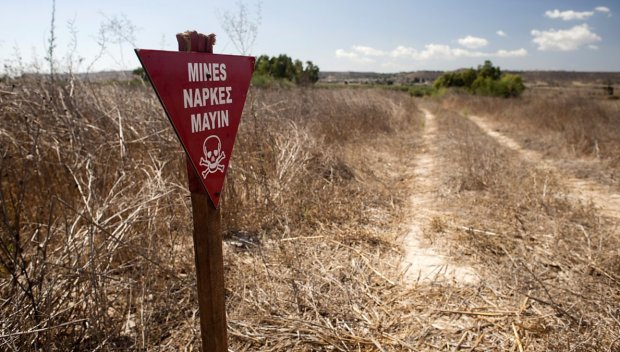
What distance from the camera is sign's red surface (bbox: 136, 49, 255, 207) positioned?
1054mm

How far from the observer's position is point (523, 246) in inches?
136

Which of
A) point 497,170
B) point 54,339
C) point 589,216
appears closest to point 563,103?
point 497,170

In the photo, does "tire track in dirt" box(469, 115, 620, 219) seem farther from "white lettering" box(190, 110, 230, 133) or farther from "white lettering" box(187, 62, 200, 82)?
"white lettering" box(187, 62, 200, 82)

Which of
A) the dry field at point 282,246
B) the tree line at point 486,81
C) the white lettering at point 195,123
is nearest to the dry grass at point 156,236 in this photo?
the dry field at point 282,246

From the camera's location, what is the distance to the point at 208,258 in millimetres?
1314

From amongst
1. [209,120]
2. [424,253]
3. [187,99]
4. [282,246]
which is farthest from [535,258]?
[187,99]

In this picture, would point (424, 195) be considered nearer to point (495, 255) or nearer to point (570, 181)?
point (495, 255)

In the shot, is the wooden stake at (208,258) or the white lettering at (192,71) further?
the wooden stake at (208,258)

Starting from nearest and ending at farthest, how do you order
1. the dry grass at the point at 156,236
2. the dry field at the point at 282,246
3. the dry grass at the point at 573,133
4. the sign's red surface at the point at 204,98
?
1. the sign's red surface at the point at 204,98
2. the dry grass at the point at 156,236
3. the dry field at the point at 282,246
4. the dry grass at the point at 573,133

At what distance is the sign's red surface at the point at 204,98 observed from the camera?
1054 millimetres

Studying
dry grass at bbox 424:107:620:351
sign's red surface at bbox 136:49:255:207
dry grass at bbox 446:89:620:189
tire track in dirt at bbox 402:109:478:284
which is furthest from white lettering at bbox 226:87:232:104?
dry grass at bbox 446:89:620:189

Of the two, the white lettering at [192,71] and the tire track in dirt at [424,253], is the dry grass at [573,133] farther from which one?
the white lettering at [192,71]

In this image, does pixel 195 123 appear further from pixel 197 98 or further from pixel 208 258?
pixel 208 258

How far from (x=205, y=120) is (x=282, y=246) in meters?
2.12
